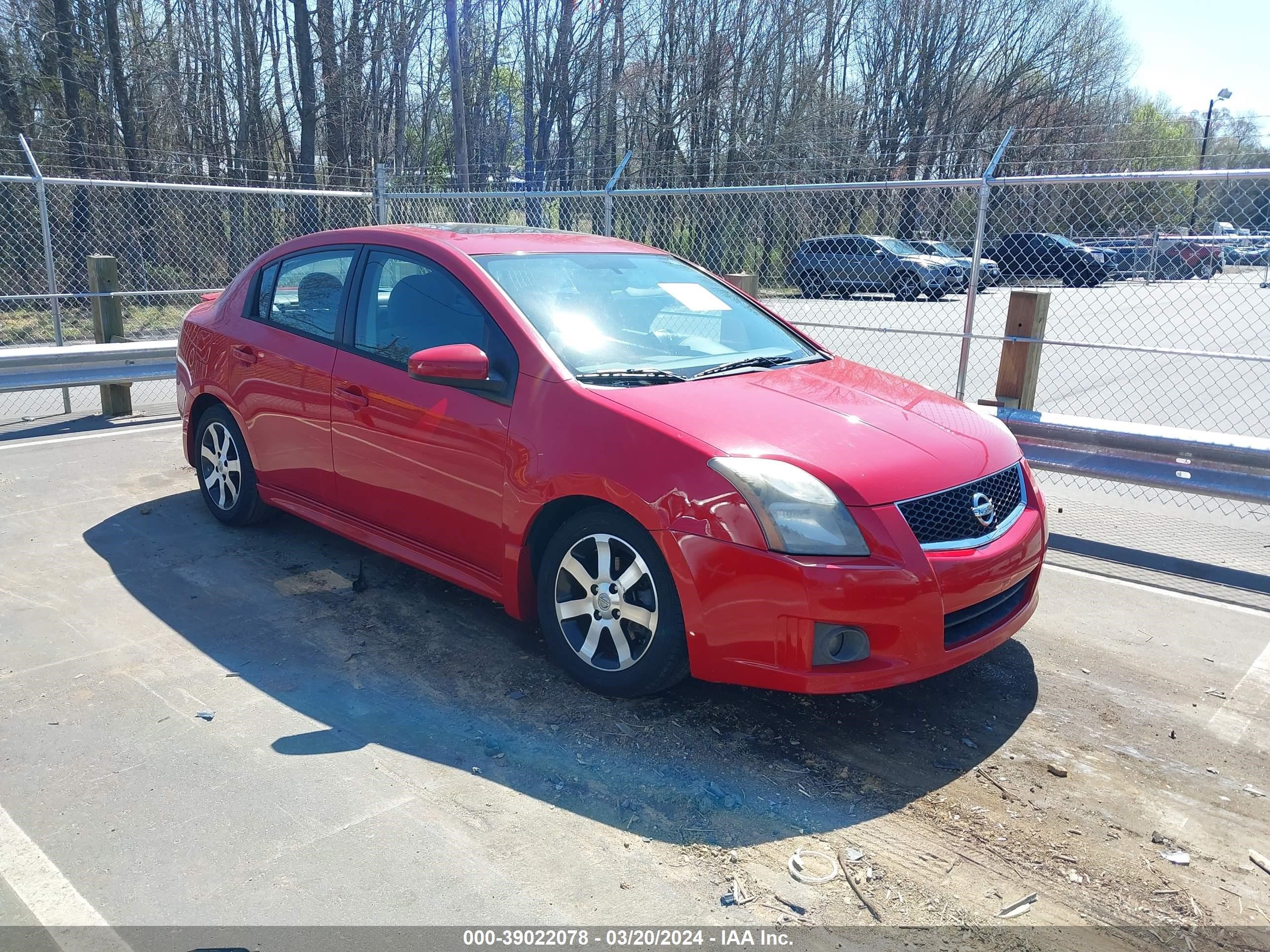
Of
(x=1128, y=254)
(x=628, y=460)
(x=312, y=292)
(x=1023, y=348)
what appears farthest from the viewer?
(x=1128, y=254)

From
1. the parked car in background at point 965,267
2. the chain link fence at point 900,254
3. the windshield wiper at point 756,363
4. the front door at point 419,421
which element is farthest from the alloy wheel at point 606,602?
the parked car in background at point 965,267

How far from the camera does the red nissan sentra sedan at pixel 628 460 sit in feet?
11.0

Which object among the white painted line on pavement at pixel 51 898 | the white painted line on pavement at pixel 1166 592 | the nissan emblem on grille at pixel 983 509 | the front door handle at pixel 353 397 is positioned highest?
the front door handle at pixel 353 397

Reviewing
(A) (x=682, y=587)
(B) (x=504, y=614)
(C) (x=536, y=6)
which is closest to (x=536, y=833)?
(A) (x=682, y=587)

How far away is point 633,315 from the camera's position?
177 inches

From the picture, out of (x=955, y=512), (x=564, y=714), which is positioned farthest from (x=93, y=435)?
(x=955, y=512)

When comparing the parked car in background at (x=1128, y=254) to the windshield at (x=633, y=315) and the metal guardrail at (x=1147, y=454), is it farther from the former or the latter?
the windshield at (x=633, y=315)

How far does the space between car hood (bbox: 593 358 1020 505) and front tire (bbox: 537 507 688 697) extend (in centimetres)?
48

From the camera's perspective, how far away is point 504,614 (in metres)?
4.70

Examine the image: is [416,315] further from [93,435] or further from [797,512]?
[93,435]

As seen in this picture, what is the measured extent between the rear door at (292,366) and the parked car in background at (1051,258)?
8.65m

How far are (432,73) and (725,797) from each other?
95.9ft

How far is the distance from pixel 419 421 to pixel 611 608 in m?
1.29

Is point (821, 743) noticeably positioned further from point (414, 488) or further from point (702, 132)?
point (702, 132)
